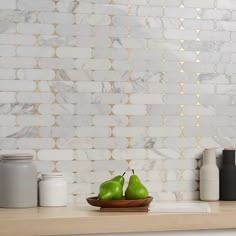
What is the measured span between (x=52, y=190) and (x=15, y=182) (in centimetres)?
18

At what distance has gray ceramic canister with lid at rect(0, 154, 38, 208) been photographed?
2709mm

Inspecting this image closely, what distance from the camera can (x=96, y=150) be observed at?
2.97 m

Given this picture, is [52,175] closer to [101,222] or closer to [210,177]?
[101,222]

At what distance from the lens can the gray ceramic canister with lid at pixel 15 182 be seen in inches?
107

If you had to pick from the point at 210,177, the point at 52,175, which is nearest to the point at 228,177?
the point at 210,177

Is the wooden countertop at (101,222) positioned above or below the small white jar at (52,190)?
below

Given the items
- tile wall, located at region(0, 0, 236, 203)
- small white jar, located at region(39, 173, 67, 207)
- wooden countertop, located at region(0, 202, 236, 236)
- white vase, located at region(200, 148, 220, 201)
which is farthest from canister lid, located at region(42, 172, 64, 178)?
white vase, located at region(200, 148, 220, 201)

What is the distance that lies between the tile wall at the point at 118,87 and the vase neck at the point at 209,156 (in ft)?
0.25

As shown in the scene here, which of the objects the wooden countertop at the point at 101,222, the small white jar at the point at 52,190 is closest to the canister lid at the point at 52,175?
the small white jar at the point at 52,190

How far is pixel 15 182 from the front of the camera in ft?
8.91

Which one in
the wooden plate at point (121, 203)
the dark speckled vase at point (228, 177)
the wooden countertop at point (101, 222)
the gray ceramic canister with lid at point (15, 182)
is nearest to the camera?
the wooden countertop at point (101, 222)

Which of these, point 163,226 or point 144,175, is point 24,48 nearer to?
point 144,175

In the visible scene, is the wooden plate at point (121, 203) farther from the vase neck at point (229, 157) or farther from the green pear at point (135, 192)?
the vase neck at point (229, 157)

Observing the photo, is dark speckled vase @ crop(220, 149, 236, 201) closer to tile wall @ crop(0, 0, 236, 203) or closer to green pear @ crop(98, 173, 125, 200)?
tile wall @ crop(0, 0, 236, 203)
